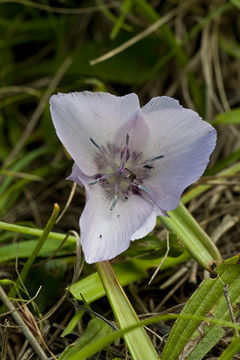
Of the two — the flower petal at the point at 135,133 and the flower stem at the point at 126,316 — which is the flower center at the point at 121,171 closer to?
the flower petal at the point at 135,133

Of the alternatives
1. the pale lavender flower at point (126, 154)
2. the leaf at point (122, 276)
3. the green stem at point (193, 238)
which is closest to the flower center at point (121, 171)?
the pale lavender flower at point (126, 154)

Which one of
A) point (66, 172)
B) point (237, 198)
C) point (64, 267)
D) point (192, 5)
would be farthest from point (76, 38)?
point (64, 267)

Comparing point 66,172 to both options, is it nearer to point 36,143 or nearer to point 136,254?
point 36,143

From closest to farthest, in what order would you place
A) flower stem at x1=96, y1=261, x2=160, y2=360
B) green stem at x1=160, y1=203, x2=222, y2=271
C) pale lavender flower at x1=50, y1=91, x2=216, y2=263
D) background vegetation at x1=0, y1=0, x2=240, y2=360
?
flower stem at x1=96, y1=261, x2=160, y2=360 < pale lavender flower at x1=50, y1=91, x2=216, y2=263 < green stem at x1=160, y1=203, x2=222, y2=271 < background vegetation at x1=0, y1=0, x2=240, y2=360

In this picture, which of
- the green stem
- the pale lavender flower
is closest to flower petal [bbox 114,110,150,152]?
the pale lavender flower

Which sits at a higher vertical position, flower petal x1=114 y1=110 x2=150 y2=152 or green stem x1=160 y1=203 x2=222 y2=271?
flower petal x1=114 y1=110 x2=150 y2=152

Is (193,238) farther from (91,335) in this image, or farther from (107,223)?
(91,335)

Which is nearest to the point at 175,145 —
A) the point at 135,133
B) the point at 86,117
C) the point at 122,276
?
the point at 135,133

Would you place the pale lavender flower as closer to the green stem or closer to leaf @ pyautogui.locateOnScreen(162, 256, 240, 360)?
the green stem
